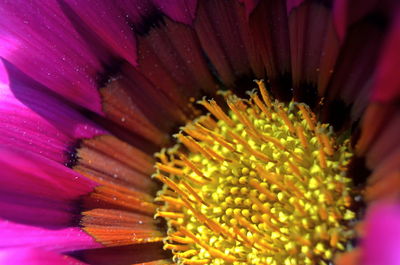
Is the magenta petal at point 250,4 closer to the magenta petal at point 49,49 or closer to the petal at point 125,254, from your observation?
the magenta petal at point 49,49

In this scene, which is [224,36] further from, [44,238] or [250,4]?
[44,238]

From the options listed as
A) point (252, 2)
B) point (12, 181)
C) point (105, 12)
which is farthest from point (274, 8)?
point (12, 181)

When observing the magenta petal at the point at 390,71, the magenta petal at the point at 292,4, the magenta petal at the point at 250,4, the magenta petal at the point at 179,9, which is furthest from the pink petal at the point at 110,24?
the magenta petal at the point at 390,71

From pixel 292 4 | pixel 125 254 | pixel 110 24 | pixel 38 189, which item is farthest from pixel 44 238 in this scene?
pixel 292 4

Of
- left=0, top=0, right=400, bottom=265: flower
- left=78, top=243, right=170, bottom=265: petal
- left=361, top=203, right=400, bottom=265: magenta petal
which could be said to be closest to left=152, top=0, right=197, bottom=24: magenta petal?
left=0, top=0, right=400, bottom=265: flower

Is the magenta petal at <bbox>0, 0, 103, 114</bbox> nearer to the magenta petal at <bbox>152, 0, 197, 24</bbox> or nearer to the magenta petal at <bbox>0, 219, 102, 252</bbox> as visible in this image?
the magenta petal at <bbox>152, 0, 197, 24</bbox>

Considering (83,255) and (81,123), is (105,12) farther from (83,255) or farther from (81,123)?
(83,255)

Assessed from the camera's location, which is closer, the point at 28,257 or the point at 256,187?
the point at 28,257
